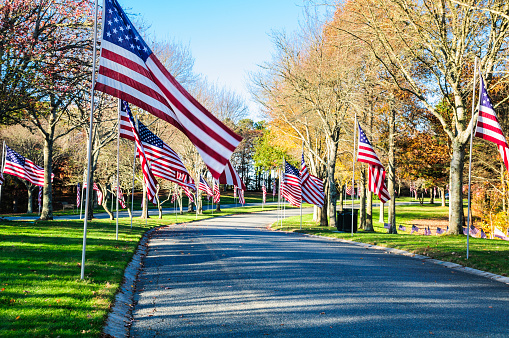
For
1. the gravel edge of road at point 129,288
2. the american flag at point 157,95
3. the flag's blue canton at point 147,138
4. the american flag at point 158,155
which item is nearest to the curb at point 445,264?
the gravel edge of road at point 129,288

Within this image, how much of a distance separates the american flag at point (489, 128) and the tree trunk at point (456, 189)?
6265 mm

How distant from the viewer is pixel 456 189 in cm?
1630

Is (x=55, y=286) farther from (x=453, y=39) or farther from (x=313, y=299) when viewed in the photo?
(x=453, y=39)

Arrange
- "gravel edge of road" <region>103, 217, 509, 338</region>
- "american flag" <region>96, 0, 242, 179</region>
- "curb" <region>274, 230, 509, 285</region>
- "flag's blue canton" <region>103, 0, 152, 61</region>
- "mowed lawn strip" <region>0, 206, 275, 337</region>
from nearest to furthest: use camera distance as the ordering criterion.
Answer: "mowed lawn strip" <region>0, 206, 275, 337</region> → "gravel edge of road" <region>103, 217, 509, 338</region> → "american flag" <region>96, 0, 242, 179</region> → "flag's blue canton" <region>103, 0, 152, 61</region> → "curb" <region>274, 230, 509, 285</region>

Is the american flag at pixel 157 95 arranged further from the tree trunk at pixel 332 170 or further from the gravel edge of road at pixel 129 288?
the tree trunk at pixel 332 170

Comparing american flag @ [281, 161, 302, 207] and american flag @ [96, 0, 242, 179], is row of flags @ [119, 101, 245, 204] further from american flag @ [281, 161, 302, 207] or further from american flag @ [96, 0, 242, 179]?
american flag @ [96, 0, 242, 179]

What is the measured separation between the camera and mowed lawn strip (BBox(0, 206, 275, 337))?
5047 mm

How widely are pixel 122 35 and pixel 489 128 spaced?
875cm

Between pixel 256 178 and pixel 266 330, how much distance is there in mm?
105779

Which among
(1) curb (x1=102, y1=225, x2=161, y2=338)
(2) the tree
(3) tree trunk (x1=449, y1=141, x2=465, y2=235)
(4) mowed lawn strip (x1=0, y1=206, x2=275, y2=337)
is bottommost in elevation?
(1) curb (x1=102, y1=225, x2=161, y2=338)

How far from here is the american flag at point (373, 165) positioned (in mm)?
16562

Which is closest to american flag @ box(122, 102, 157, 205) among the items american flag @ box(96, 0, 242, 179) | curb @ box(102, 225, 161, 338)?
curb @ box(102, 225, 161, 338)

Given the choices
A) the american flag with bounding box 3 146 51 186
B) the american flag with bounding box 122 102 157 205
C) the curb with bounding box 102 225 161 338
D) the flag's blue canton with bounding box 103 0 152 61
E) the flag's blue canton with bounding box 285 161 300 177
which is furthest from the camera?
the american flag with bounding box 3 146 51 186

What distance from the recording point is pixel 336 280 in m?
8.46
